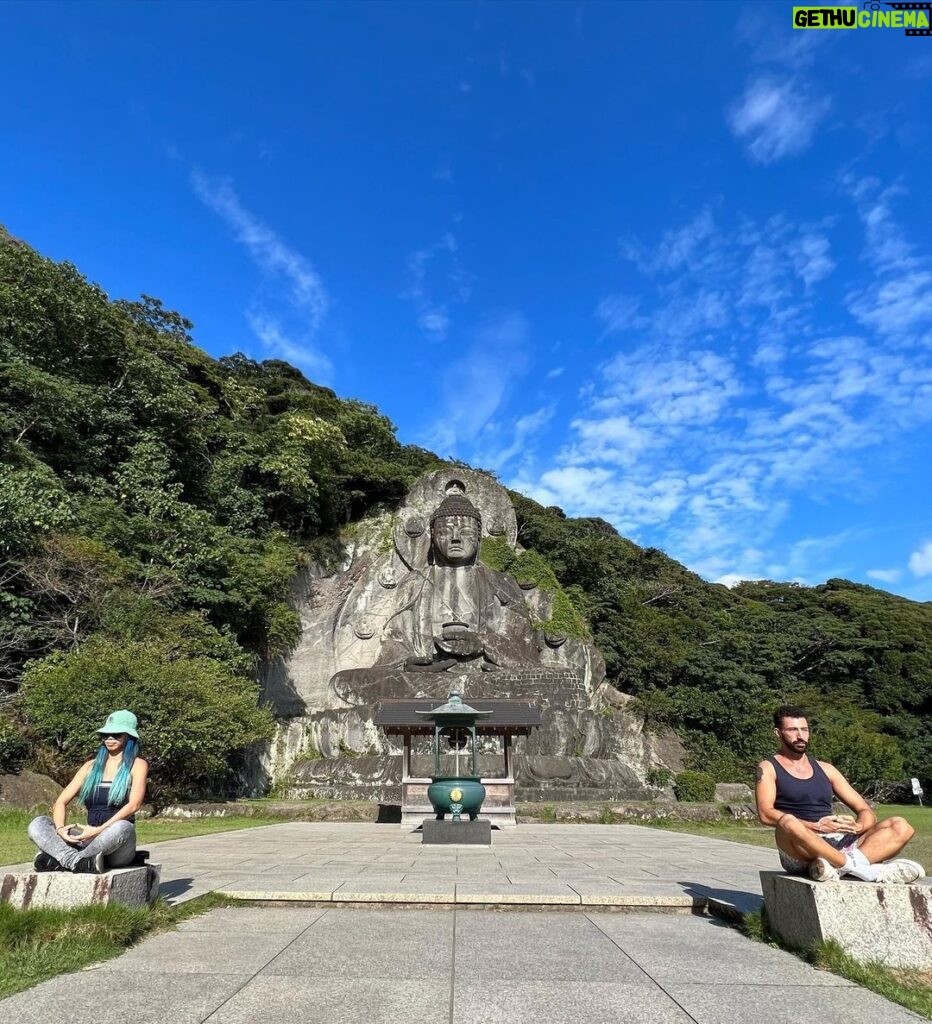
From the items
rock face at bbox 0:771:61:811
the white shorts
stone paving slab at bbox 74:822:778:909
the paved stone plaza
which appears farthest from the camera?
rock face at bbox 0:771:61:811

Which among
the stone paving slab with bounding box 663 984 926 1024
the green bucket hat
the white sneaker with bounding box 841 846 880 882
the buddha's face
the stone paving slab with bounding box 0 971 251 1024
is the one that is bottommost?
the stone paving slab with bounding box 0 971 251 1024

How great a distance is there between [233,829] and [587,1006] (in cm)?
926

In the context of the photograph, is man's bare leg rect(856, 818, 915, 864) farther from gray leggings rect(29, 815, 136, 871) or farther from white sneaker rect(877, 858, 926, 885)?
gray leggings rect(29, 815, 136, 871)

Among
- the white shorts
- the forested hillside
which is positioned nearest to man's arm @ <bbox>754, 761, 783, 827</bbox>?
the white shorts

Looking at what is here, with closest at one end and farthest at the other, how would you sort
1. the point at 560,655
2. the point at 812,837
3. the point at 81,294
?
the point at 812,837
the point at 81,294
the point at 560,655

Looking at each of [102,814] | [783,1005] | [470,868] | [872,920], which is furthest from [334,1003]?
[470,868]

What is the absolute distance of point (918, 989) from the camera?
303 centimetres

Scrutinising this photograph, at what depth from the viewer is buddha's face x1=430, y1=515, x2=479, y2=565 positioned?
22.9 m

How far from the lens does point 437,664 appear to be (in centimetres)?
1989

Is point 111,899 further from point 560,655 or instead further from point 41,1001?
point 560,655

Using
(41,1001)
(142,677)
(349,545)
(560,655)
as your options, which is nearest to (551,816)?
(142,677)

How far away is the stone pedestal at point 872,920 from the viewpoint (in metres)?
3.29

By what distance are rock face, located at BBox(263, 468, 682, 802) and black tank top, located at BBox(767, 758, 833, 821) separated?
38.3ft

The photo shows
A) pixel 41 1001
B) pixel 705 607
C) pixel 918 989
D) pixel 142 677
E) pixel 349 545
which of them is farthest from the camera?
pixel 705 607
